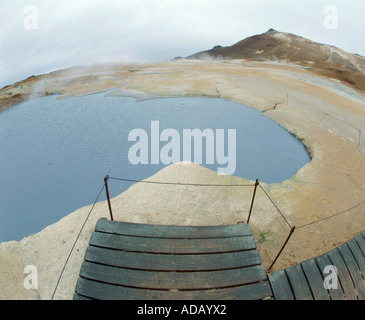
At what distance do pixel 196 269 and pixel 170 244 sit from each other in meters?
0.71

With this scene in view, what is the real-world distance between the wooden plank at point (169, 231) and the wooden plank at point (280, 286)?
99 centimetres

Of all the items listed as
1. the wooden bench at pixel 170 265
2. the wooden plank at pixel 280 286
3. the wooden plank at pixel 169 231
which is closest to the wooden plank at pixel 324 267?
the wooden plank at pixel 280 286

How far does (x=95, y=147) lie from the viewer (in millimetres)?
10320

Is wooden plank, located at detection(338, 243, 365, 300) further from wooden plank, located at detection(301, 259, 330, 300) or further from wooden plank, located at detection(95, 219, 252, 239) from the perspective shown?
wooden plank, located at detection(95, 219, 252, 239)

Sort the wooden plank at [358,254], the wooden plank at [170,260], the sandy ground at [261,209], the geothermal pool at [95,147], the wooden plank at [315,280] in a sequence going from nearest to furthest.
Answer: the wooden plank at [315,280], the wooden plank at [170,260], the wooden plank at [358,254], the sandy ground at [261,209], the geothermal pool at [95,147]

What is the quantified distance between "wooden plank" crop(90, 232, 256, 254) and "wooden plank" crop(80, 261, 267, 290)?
43 cm

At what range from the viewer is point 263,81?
18766 mm

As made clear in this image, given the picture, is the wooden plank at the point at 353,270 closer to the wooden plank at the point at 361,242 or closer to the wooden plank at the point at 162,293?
the wooden plank at the point at 361,242

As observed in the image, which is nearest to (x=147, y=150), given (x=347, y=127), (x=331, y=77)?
(x=347, y=127)

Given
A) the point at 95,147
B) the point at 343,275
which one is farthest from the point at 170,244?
the point at 95,147

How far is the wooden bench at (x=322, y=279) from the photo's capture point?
401cm
